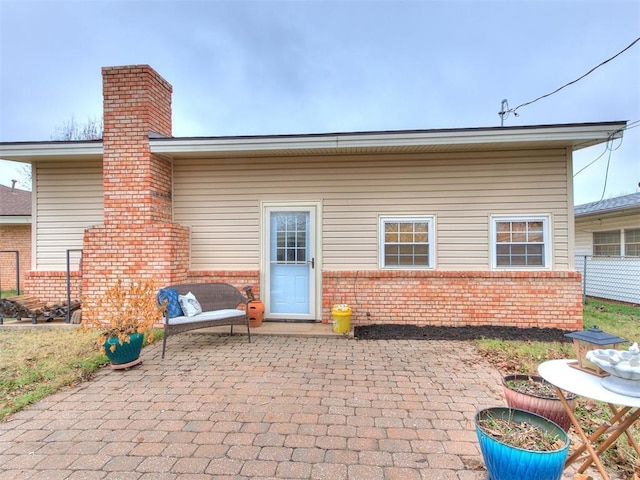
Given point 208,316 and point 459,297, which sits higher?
point 459,297

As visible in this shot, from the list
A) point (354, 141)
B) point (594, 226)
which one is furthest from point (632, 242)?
point (354, 141)

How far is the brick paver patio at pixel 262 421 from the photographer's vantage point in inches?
80.7

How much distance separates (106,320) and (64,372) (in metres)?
Result: 2.06

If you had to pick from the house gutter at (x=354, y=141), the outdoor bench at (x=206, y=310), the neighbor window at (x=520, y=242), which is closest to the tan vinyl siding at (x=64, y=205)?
the house gutter at (x=354, y=141)

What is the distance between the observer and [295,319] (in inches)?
236

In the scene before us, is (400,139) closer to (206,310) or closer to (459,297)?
(459,297)

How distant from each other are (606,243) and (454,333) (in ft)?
28.5

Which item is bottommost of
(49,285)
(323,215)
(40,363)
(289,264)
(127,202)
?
(40,363)

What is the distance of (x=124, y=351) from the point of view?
3.68 m

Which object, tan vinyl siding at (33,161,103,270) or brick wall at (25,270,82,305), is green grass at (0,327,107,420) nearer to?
brick wall at (25,270,82,305)

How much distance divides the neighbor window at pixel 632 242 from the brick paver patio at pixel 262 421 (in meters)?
8.65

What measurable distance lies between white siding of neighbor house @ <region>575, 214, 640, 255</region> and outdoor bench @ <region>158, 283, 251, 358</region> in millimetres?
11062

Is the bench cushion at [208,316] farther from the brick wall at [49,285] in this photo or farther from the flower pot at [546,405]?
the flower pot at [546,405]

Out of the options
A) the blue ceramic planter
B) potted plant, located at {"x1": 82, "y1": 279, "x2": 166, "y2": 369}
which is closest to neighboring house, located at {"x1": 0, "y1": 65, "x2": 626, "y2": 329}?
potted plant, located at {"x1": 82, "y1": 279, "x2": 166, "y2": 369}
